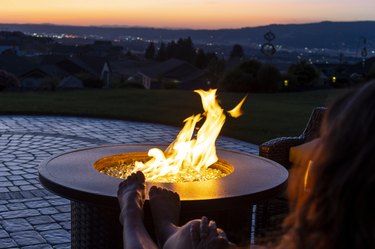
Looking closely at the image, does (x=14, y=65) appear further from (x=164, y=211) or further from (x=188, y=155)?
(x=164, y=211)

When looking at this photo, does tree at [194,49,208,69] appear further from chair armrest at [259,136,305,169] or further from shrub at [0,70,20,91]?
chair armrest at [259,136,305,169]

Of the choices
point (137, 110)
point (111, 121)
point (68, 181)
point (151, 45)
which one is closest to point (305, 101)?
point (137, 110)

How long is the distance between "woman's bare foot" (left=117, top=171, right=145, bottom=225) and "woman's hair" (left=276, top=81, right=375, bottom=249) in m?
1.30

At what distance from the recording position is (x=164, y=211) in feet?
7.77

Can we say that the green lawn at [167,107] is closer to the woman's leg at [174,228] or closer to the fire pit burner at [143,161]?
the fire pit burner at [143,161]

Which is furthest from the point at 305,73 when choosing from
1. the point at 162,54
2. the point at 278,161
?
the point at 162,54

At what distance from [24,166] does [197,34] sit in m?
49.7

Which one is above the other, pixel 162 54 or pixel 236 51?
pixel 236 51

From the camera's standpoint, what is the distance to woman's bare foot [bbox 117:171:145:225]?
7.48ft

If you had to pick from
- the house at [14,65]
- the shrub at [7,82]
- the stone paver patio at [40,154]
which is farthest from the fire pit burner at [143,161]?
the house at [14,65]

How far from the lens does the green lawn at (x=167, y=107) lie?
8966 millimetres

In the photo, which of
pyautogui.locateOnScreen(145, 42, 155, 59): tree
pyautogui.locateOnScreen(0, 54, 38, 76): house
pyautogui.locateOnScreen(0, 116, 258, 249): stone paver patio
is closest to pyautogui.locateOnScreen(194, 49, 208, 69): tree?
pyautogui.locateOnScreen(145, 42, 155, 59): tree

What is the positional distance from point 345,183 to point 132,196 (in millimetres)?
1495

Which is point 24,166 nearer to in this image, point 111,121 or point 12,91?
point 111,121
